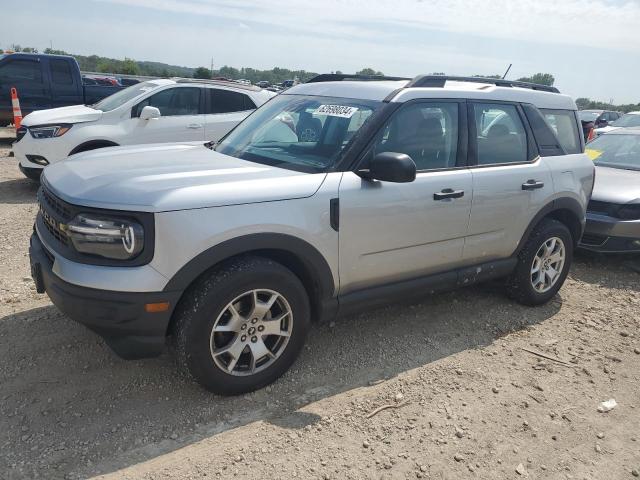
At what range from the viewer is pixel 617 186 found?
618 centimetres

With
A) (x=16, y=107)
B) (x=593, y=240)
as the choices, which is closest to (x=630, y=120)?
(x=593, y=240)

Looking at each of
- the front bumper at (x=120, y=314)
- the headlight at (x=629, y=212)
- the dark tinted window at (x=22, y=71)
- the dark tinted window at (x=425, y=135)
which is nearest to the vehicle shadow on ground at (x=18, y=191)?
the dark tinted window at (x=22, y=71)

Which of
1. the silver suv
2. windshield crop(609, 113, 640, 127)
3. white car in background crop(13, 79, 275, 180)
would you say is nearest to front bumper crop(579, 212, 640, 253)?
the silver suv

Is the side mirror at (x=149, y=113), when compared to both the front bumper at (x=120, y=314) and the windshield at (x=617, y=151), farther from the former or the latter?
the windshield at (x=617, y=151)

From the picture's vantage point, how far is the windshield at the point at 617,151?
7004 millimetres

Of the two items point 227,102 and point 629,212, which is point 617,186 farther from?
point 227,102

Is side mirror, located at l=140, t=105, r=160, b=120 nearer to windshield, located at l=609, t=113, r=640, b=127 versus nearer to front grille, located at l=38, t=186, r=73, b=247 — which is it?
front grille, located at l=38, t=186, r=73, b=247

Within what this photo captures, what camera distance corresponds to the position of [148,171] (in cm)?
304

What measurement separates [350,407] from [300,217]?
3.82ft

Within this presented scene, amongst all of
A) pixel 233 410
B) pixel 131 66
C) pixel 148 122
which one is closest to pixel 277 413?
pixel 233 410

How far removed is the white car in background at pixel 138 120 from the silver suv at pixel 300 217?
12.7 ft

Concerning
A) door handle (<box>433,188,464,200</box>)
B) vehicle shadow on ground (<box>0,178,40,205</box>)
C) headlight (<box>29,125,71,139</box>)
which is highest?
door handle (<box>433,188,464,200</box>)

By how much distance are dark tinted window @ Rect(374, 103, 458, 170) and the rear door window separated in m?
1.20

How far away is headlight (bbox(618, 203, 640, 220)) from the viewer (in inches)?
229
